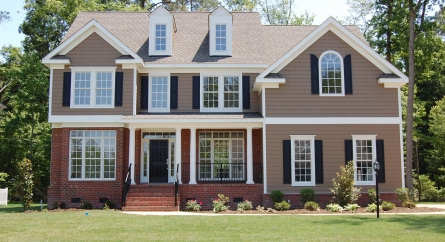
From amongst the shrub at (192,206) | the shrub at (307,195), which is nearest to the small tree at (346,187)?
the shrub at (307,195)

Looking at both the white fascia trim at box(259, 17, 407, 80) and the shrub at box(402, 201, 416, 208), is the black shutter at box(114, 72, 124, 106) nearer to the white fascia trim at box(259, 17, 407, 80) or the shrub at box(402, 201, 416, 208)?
the white fascia trim at box(259, 17, 407, 80)

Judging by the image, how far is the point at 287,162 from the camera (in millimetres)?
19500

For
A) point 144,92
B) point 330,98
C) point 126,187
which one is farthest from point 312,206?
point 144,92

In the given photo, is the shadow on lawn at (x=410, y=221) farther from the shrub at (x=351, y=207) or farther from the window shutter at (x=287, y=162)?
the window shutter at (x=287, y=162)

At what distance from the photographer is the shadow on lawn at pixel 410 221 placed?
500 inches

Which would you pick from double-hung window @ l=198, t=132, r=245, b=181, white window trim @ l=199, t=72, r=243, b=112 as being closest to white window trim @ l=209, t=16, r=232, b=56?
white window trim @ l=199, t=72, r=243, b=112

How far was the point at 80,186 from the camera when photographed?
1977cm

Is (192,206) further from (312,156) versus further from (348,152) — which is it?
(348,152)

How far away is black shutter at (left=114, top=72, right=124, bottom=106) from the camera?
66.7 feet

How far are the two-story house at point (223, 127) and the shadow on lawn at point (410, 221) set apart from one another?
14.4 feet

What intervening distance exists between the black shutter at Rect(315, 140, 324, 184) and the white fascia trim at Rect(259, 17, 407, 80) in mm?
3652

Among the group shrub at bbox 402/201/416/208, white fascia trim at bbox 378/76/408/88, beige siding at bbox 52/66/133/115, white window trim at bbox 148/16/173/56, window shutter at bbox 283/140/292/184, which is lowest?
shrub at bbox 402/201/416/208

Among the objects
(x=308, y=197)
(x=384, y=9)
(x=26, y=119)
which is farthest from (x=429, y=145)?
(x=26, y=119)

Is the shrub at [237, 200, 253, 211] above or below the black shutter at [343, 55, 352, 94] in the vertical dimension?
below
